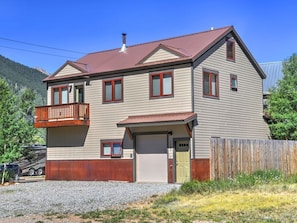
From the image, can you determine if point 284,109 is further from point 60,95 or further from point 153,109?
point 60,95

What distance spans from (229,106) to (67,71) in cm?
1008

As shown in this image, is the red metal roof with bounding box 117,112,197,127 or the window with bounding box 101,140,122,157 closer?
the red metal roof with bounding box 117,112,197,127

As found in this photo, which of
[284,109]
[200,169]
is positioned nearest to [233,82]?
[284,109]

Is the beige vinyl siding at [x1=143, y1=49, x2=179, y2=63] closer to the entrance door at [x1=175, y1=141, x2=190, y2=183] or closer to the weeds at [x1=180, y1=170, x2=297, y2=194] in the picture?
the entrance door at [x1=175, y1=141, x2=190, y2=183]

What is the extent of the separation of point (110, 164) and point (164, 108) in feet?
15.5

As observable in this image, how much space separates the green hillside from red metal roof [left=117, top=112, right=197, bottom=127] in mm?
64302

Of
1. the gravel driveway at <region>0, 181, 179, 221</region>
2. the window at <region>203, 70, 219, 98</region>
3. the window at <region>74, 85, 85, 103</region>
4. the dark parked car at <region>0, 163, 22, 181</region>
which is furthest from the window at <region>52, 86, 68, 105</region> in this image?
the gravel driveway at <region>0, 181, 179, 221</region>

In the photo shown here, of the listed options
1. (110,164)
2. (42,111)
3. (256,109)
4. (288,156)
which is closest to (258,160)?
(288,156)

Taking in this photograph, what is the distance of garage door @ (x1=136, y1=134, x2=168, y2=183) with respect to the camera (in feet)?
82.6

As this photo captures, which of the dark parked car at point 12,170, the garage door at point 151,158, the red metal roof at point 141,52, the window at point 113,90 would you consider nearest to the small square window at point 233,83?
the red metal roof at point 141,52

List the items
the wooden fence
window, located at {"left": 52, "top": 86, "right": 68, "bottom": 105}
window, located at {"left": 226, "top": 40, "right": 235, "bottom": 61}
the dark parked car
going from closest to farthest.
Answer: the wooden fence
window, located at {"left": 226, "top": 40, "right": 235, "bottom": 61}
the dark parked car
window, located at {"left": 52, "top": 86, "right": 68, "bottom": 105}

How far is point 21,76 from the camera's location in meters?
98.6

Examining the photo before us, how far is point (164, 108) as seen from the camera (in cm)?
2502

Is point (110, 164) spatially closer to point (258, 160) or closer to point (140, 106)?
point (140, 106)
